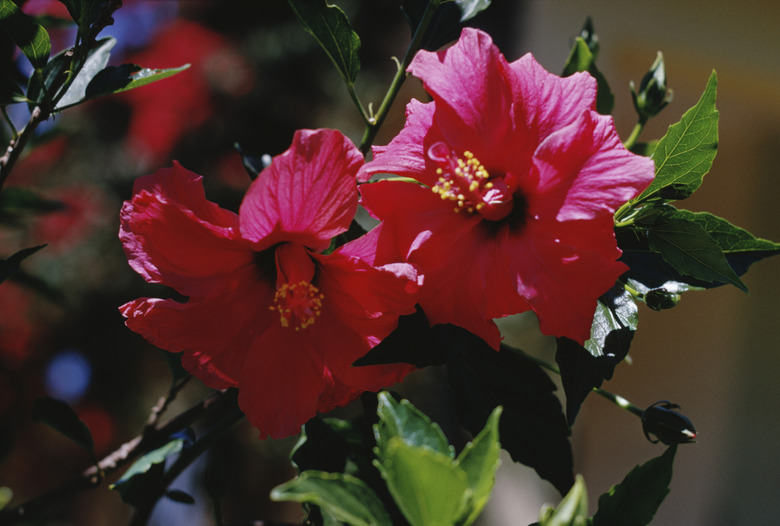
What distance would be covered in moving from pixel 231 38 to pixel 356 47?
1.81m

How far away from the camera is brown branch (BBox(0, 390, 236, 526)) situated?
0.70 metres

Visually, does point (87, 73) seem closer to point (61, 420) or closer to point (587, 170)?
point (61, 420)

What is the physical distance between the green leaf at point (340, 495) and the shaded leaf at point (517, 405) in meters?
0.20

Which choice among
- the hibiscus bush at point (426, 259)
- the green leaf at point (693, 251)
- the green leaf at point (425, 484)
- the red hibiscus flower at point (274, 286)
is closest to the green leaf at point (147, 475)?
the hibiscus bush at point (426, 259)

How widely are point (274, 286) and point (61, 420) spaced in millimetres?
370

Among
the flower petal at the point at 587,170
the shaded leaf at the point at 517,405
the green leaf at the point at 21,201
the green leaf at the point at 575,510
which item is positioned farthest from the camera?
the green leaf at the point at 21,201

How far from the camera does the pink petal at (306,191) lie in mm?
460

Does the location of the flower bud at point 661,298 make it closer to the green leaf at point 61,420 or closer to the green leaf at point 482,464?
the green leaf at point 482,464

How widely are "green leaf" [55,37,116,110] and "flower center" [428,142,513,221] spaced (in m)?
0.35

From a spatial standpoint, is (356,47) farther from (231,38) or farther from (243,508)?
(243,508)

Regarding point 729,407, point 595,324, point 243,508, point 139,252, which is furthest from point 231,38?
point 729,407

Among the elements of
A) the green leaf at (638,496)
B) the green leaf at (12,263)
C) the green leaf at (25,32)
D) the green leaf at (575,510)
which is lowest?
the green leaf at (12,263)

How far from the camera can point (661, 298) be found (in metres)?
0.55

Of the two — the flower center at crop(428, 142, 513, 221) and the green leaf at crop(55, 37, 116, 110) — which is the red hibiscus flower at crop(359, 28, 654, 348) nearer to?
the flower center at crop(428, 142, 513, 221)
